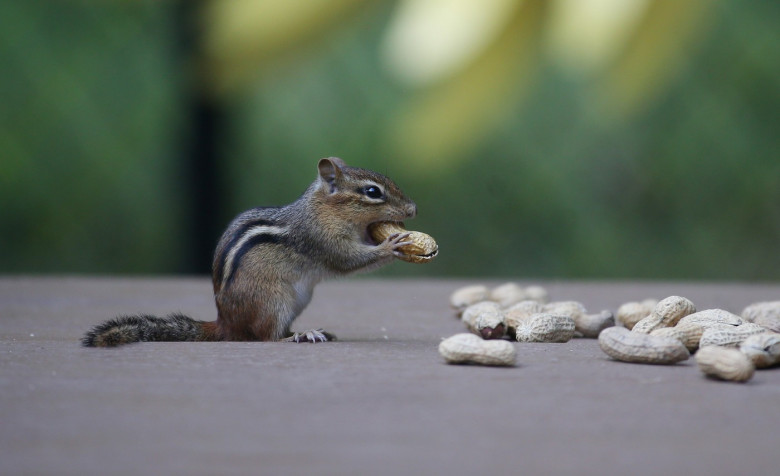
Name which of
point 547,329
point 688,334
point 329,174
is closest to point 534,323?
point 547,329

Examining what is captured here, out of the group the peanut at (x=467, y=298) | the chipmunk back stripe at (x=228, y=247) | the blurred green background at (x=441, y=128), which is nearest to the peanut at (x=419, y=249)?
the chipmunk back stripe at (x=228, y=247)

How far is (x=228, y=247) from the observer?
1897mm

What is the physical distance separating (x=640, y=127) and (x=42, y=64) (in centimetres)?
282

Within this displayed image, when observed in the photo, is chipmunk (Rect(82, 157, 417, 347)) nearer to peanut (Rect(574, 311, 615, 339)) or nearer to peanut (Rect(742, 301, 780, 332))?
peanut (Rect(574, 311, 615, 339))

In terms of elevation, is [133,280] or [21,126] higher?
[21,126]

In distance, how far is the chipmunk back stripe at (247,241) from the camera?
1.86 metres

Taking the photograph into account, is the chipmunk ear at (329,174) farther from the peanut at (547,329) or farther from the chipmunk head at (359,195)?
the peanut at (547,329)

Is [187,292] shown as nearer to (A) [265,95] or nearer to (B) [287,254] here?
(B) [287,254]

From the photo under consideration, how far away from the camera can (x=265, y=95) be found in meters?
4.39

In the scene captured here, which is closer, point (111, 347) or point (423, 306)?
point (111, 347)

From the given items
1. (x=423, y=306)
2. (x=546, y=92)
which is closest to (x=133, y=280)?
(x=423, y=306)

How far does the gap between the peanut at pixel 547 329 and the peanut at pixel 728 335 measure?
0.97ft

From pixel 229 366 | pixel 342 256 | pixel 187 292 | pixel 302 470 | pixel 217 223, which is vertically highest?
pixel 217 223

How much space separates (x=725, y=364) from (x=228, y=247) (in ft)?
3.31
